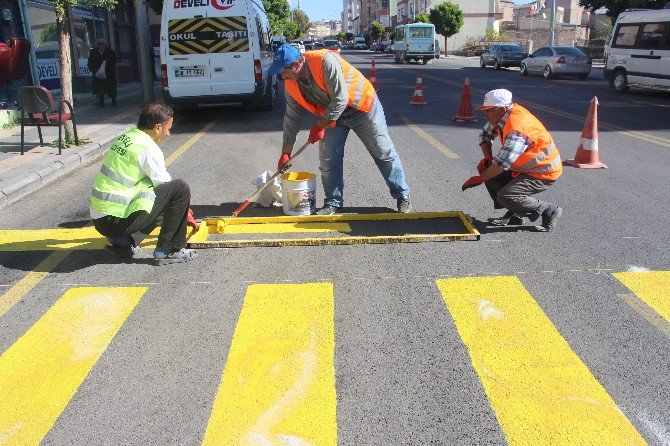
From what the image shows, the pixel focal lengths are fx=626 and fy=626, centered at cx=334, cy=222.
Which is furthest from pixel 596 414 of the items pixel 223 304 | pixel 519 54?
pixel 519 54

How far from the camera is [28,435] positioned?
9.61 ft

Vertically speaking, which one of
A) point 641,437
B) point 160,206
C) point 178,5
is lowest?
point 641,437

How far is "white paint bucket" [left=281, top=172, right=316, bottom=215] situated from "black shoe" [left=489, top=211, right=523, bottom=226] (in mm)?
1772

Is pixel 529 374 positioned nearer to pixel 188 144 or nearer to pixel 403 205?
pixel 403 205

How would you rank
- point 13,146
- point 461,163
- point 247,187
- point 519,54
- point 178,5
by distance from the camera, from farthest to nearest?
point 519,54 < point 178,5 < point 13,146 < point 461,163 < point 247,187

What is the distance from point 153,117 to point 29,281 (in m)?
1.59

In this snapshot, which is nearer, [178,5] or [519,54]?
[178,5]

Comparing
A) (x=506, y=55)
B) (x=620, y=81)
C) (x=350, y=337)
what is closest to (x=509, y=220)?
(x=350, y=337)

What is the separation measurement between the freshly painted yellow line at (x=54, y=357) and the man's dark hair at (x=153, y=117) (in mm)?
1246

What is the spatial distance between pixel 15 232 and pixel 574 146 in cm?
843

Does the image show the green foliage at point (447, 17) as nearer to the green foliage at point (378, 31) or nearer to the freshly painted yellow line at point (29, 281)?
the green foliage at point (378, 31)

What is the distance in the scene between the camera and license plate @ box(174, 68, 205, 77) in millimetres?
13188

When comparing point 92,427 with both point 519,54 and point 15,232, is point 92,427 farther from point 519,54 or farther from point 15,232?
point 519,54

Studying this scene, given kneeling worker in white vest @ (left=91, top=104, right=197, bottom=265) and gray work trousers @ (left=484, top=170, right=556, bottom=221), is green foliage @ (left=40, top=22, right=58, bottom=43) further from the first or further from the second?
gray work trousers @ (left=484, top=170, right=556, bottom=221)
